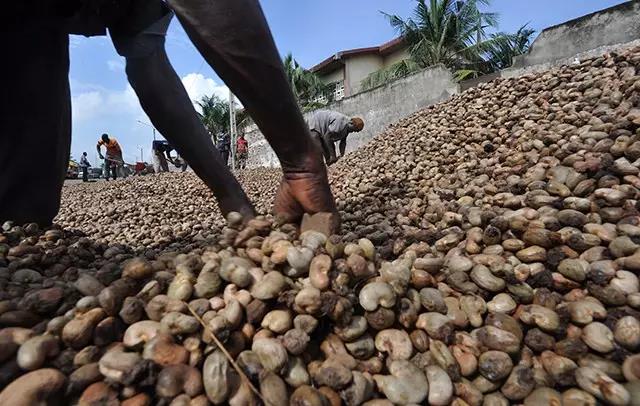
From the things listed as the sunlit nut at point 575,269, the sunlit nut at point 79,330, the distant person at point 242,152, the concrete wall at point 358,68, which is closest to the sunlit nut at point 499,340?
the sunlit nut at point 575,269

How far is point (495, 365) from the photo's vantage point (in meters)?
0.92

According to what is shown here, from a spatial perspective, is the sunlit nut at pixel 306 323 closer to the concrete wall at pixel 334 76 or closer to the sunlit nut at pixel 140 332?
the sunlit nut at pixel 140 332

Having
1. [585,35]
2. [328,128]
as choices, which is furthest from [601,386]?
[585,35]

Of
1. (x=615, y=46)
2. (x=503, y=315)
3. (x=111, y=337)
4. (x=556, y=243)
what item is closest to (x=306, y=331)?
(x=111, y=337)

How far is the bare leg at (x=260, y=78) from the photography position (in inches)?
48.0

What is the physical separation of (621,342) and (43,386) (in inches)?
46.7

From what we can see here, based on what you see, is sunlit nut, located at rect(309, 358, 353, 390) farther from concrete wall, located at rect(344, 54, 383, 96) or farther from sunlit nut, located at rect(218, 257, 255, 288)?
concrete wall, located at rect(344, 54, 383, 96)

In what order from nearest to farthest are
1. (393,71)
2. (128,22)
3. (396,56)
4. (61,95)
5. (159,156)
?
(128,22) < (61,95) < (159,156) < (393,71) < (396,56)

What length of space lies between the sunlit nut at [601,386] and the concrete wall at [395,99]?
8322mm

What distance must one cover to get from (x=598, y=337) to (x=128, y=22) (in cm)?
221

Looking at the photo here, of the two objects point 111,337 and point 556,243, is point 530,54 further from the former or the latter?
point 111,337

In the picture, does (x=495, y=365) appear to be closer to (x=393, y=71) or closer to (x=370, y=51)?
(x=393, y=71)

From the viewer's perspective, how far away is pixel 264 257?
3.68 feet

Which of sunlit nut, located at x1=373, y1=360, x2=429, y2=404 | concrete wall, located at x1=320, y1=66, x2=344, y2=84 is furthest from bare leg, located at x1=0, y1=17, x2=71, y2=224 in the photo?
concrete wall, located at x1=320, y1=66, x2=344, y2=84
